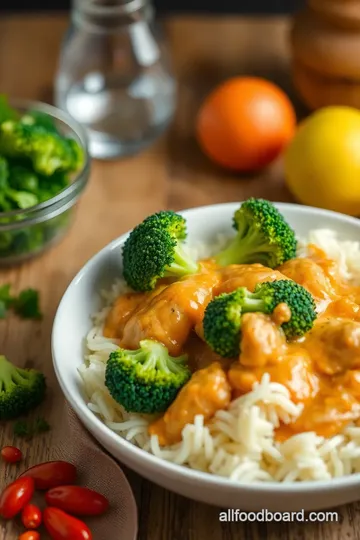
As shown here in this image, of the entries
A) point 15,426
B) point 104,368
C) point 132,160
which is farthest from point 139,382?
point 132,160

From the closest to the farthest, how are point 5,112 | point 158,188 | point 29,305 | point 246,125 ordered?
point 29,305 → point 5,112 → point 246,125 → point 158,188

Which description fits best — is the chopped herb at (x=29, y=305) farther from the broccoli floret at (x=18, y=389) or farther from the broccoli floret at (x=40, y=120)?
the broccoli floret at (x=40, y=120)

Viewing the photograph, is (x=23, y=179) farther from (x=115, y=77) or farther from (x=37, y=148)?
(x=115, y=77)

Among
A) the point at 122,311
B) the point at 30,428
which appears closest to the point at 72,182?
the point at 122,311

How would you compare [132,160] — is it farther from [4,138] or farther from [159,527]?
[159,527]

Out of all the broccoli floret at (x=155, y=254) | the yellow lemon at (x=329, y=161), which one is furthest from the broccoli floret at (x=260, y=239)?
the yellow lemon at (x=329, y=161)
